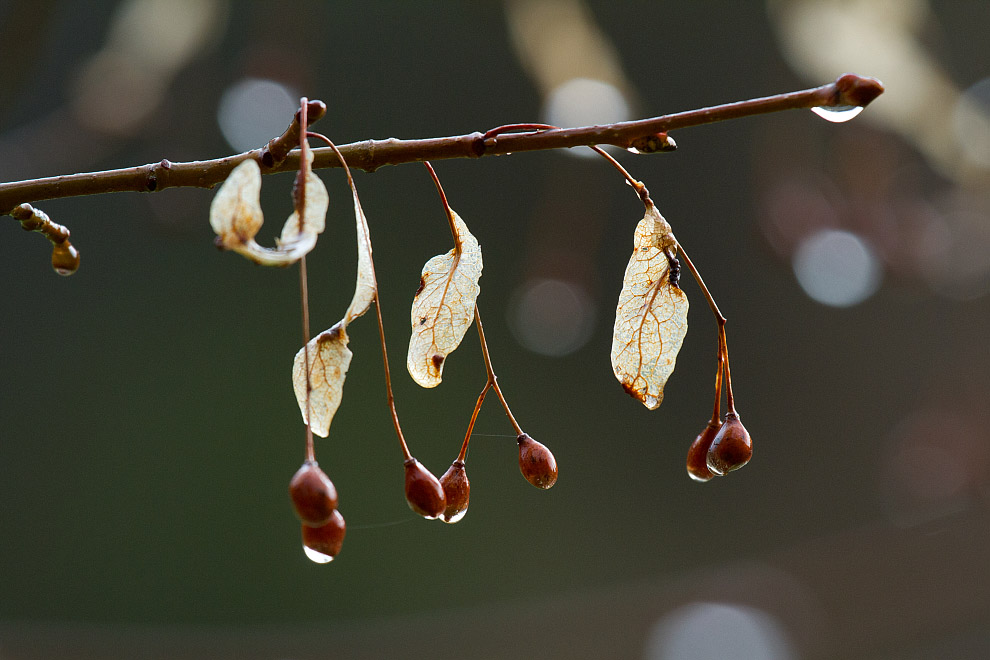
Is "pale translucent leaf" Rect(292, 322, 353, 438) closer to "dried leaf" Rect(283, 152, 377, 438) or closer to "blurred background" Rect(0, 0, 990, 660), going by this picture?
"dried leaf" Rect(283, 152, 377, 438)

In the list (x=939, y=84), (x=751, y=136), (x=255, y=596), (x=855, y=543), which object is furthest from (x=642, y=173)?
(x=255, y=596)

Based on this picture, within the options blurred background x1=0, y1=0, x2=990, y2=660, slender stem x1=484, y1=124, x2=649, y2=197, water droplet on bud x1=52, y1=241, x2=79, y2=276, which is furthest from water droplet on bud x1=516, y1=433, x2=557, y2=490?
blurred background x1=0, y1=0, x2=990, y2=660

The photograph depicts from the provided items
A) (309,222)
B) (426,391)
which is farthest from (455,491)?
(426,391)

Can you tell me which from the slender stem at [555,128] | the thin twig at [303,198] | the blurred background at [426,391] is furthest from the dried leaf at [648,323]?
the blurred background at [426,391]

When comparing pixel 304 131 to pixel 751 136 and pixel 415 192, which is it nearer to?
pixel 415 192

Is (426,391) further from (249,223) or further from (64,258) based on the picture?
(249,223)

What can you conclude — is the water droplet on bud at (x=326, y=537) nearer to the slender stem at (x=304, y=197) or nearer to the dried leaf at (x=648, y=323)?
the slender stem at (x=304, y=197)
